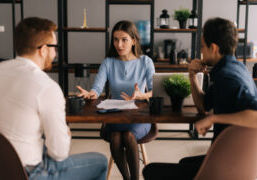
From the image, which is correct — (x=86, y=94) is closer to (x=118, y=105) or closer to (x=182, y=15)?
(x=118, y=105)

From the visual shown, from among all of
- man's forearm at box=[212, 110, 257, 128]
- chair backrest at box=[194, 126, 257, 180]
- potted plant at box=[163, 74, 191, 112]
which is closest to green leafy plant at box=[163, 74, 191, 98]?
potted plant at box=[163, 74, 191, 112]

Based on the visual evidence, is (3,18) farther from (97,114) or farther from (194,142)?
(97,114)

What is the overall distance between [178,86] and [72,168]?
81 cm

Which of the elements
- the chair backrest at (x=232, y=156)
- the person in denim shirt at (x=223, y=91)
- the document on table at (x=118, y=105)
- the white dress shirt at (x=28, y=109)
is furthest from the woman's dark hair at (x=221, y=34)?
the white dress shirt at (x=28, y=109)

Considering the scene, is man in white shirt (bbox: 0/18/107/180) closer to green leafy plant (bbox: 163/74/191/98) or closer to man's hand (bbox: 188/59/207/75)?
green leafy plant (bbox: 163/74/191/98)

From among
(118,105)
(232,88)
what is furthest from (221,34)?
(118,105)

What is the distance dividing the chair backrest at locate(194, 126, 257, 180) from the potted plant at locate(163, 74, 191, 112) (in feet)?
2.05

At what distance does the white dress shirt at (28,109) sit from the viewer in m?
1.18

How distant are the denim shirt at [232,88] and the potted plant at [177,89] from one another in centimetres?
37

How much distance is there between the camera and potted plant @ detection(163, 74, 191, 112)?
5.91 feet

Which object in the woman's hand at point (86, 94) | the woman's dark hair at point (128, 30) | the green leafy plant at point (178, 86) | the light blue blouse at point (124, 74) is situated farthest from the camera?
the light blue blouse at point (124, 74)

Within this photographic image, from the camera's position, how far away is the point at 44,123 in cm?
122

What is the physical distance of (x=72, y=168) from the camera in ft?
4.55

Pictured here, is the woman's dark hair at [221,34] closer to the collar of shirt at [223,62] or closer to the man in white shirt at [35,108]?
the collar of shirt at [223,62]
